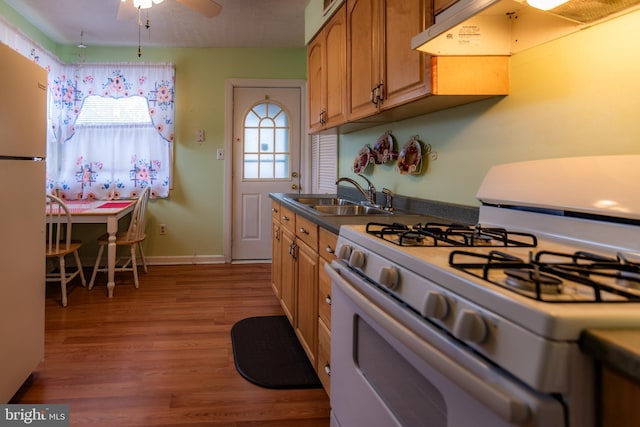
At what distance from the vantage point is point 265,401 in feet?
6.60

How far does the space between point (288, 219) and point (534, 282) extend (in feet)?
7.01

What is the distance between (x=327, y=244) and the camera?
183 cm

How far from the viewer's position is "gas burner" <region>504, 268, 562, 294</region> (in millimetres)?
659

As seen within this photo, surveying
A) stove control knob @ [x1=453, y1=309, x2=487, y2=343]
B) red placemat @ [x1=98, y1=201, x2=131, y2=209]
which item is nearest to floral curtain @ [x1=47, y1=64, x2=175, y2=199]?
red placemat @ [x1=98, y1=201, x2=131, y2=209]

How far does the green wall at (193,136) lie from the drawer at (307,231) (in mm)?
2669

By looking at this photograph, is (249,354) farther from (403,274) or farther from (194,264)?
(194,264)

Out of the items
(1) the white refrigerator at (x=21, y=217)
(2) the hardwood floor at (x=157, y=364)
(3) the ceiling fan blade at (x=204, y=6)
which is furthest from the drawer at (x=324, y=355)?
(3) the ceiling fan blade at (x=204, y=6)

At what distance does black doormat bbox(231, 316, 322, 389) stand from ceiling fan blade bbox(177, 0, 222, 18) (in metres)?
2.14

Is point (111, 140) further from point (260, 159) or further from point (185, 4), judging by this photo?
point (185, 4)

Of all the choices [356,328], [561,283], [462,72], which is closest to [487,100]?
[462,72]

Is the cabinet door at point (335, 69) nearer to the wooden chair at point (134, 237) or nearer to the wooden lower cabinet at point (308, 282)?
the wooden lower cabinet at point (308, 282)

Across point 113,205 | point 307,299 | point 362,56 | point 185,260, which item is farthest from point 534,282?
point 185,260

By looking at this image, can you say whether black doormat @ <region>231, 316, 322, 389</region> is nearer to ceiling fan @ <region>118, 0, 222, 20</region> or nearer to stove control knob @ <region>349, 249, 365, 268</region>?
stove control knob @ <region>349, 249, 365, 268</region>

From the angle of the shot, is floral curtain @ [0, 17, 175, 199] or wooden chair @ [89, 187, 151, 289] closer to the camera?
wooden chair @ [89, 187, 151, 289]
